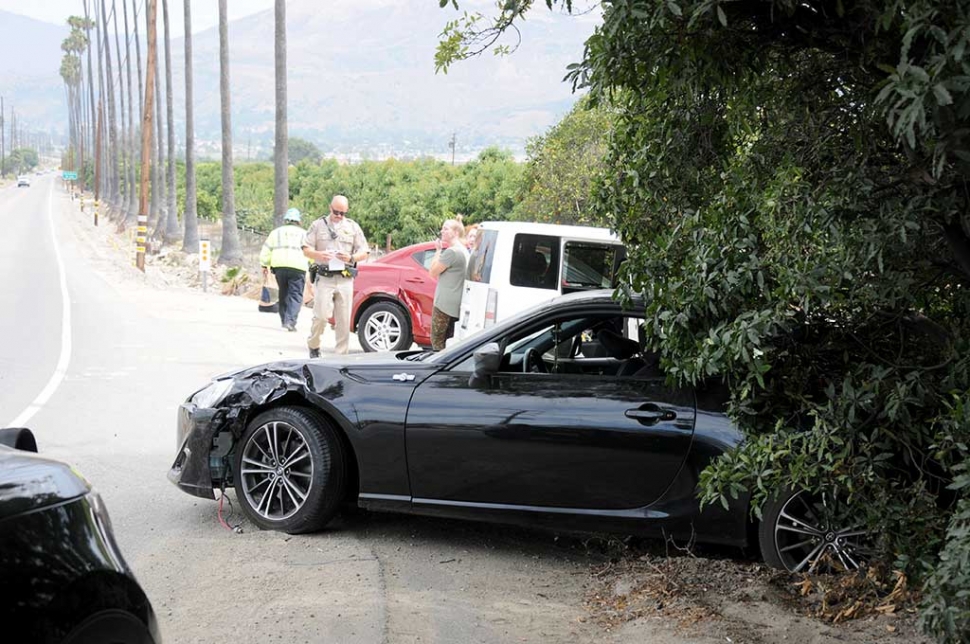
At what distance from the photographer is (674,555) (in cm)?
642

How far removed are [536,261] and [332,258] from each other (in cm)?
276

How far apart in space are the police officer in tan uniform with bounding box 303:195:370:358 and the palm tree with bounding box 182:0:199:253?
31.7m

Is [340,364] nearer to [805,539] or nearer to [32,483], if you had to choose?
[805,539]

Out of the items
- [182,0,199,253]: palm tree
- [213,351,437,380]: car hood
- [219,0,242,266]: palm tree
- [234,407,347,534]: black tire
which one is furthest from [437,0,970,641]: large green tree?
[182,0,199,253]: palm tree

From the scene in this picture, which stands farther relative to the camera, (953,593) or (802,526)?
(802,526)

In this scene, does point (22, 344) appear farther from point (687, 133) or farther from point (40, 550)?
point (40, 550)

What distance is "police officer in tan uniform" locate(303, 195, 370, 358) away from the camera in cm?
1389

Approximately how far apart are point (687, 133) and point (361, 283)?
37.0ft

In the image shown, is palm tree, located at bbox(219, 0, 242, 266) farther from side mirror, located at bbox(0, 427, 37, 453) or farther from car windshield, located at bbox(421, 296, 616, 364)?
side mirror, located at bbox(0, 427, 37, 453)

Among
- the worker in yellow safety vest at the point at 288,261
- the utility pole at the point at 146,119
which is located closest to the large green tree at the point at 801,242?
the worker in yellow safety vest at the point at 288,261

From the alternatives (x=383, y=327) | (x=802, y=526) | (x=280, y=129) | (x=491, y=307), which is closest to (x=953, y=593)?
(x=802, y=526)

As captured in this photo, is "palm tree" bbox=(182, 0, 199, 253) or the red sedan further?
"palm tree" bbox=(182, 0, 199, 253)

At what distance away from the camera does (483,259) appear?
12570 millimetres

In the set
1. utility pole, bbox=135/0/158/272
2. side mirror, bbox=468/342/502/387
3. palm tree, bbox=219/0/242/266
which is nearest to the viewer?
side mirror, bbox=468/342/502/387
